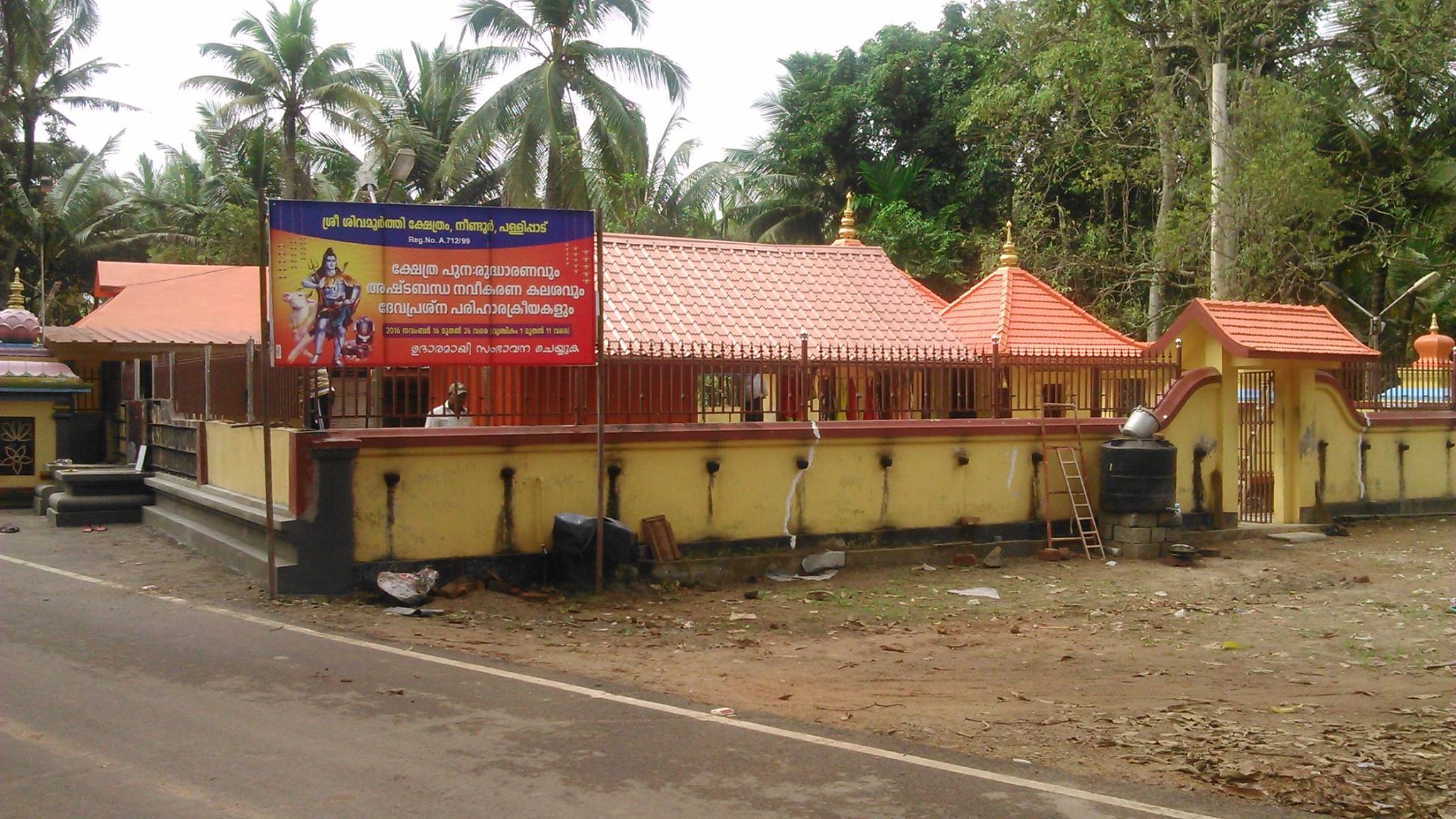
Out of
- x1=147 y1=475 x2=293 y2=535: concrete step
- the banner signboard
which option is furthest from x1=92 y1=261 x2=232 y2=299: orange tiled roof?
the banner signboard

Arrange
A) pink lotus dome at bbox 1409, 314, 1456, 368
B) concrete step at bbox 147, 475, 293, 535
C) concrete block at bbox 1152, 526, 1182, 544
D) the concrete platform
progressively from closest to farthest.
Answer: the concrete platform
concrete step at bbox 147, 475, 293, 535
concrete block at bbox 1152, 526, 1182, 544
pink lotus dome at bbox 1409, 314, 1456, 368

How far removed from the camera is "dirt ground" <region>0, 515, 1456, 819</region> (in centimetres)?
654

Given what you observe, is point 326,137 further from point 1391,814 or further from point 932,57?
point 1391,814

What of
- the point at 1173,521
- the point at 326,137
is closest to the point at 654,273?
the point at 1173,521

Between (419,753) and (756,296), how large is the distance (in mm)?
12643

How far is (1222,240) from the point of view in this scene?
947 inches

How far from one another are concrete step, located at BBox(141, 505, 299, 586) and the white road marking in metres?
0.73

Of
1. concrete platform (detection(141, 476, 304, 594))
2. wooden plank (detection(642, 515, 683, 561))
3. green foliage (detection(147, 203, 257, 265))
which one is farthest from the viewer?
green foliage (detection(147, 203, 257, 265))

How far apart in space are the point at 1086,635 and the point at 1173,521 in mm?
5076

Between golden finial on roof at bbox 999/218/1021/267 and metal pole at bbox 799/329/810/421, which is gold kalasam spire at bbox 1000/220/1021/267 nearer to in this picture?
golden finial on roof at bbox 999/218/1021/267

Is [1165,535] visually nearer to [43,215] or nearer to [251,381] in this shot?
[251,381]

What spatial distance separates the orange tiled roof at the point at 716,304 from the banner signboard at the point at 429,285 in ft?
13.4

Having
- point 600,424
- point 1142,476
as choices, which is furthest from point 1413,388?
point 600,424

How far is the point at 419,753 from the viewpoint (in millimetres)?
6227
